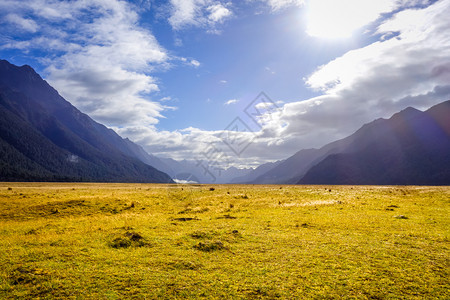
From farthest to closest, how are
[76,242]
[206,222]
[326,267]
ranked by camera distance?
1. [206,222]
2. [76,242]
3. [326,267]

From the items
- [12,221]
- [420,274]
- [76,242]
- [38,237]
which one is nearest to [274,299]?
[420,274]

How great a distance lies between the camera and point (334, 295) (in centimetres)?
846

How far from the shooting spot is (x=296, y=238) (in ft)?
→ 50.9

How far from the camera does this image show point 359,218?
2177 centimetres

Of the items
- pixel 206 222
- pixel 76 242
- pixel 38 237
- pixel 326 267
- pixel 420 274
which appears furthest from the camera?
pixel 206 222

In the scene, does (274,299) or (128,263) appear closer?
(274,299)

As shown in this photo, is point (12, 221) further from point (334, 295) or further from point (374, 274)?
point (374, 274)

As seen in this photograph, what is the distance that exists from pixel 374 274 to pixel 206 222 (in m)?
13.8

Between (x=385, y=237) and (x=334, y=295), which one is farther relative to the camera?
(x=385, y=237)

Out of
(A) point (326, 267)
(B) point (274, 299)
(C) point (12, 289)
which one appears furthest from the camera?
(A) point (326, 267)

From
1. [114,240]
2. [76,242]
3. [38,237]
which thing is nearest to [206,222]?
[114,240]

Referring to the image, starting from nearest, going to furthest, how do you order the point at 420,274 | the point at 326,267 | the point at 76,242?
1. the point at 420,274
2. the point at 326,267
3. the point at 76,242

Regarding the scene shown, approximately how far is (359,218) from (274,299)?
17.2 m

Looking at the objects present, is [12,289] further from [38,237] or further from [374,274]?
[374,274]
